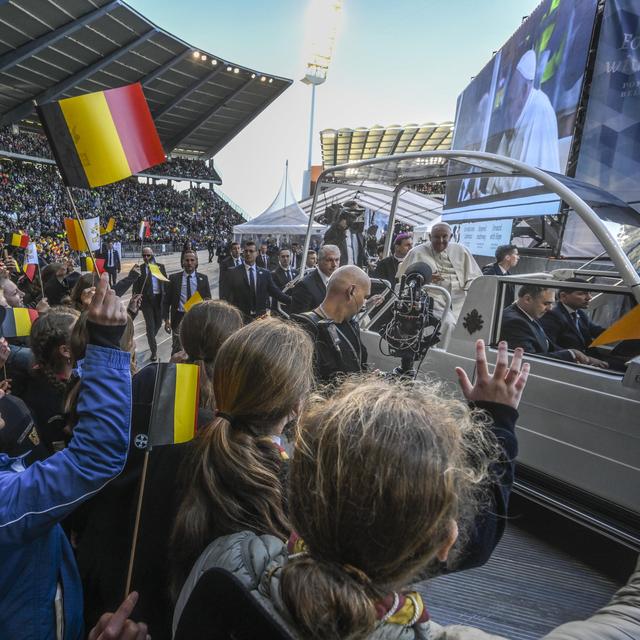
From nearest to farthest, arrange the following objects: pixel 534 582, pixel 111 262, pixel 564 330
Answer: pixel 534 582 < pixel 564 330 < pixel 111 262

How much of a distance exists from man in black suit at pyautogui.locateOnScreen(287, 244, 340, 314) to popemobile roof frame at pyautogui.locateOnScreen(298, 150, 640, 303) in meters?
0.82

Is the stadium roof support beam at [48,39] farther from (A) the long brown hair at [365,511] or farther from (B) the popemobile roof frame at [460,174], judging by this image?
(A) the long brown hair at [365,511]

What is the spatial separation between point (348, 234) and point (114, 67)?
3346cm

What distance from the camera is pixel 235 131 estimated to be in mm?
52281

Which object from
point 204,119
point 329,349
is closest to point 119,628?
point 329,349

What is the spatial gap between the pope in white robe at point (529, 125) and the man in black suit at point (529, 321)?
512 centimetres

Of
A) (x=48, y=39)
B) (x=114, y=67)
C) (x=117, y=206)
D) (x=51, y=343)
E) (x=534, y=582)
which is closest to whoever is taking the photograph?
(x=51, y=343)

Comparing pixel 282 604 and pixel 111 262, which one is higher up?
pixel 282 604

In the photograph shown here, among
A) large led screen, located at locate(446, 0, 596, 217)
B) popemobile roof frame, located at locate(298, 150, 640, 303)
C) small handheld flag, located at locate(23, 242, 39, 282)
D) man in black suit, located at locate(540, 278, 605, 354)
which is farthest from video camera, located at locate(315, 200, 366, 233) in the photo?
small handheld flag, located at locate(23, 242, 39, 282)

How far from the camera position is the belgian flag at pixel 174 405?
148 centimetres

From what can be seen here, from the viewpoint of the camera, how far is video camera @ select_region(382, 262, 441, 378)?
11.6 feet

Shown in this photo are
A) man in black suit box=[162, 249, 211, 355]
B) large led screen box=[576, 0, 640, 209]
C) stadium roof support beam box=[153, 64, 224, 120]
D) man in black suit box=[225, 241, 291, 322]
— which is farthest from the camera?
stadium roof support beam box=[153, 64, 224, 120]

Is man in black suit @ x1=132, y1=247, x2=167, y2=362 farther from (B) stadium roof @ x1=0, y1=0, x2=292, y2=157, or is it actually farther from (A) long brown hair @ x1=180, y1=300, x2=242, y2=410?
(B) stadium roof @ x1=0, y1=0, x2=292, y2=157

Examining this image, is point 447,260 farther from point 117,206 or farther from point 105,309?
point 117,206
